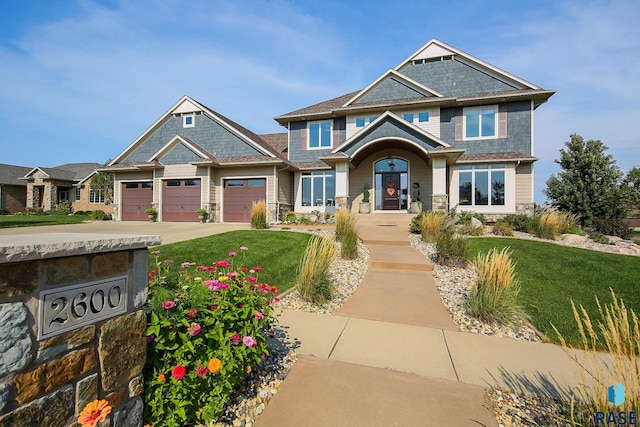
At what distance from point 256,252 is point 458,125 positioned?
1367 centimetres

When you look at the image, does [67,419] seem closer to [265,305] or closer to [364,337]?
[265,305]

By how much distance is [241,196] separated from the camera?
17.3 meters

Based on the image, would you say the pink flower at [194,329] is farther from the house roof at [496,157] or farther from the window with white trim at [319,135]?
the window with white trim at [319,135]

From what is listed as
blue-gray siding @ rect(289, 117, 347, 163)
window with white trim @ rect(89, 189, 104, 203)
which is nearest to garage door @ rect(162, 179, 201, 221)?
blue-gray siding @ rect(289, 117, 347, 163)

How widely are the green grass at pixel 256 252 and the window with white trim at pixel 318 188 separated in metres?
7.11

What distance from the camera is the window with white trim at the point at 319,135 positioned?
58.6 feet

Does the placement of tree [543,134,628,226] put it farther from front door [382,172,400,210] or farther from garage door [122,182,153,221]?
garage door [122,182,153,221]

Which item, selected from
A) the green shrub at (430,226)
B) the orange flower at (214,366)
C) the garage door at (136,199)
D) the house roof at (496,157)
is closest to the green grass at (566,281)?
the green shrub at (430,226)

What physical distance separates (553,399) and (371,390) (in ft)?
5.25

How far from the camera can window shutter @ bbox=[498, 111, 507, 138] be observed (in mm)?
15523

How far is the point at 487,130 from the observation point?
15.8m

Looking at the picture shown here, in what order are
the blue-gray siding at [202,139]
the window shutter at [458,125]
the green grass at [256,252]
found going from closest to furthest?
the green grass at [256,252]
the window shutter at [458,125]
the blue-gray siding at [202,139]

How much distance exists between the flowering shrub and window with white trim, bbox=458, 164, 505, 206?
15.8 m

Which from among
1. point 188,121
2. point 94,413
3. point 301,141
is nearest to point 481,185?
point 301,141
